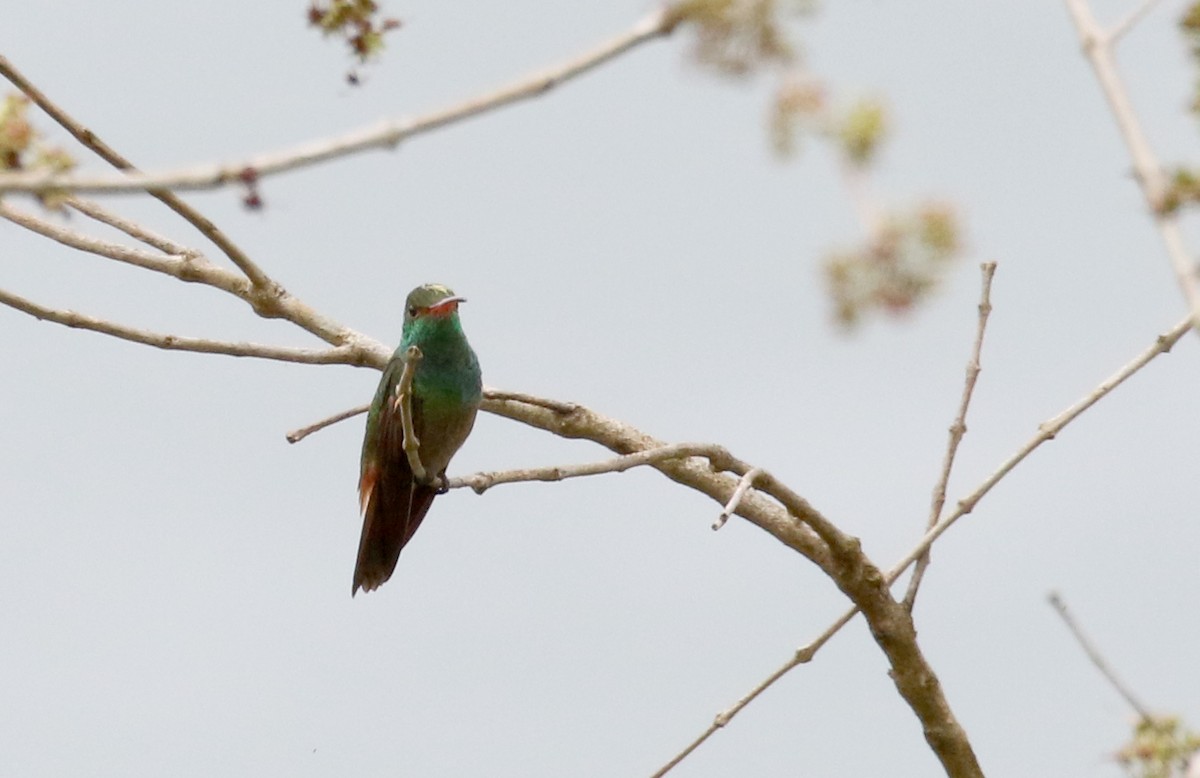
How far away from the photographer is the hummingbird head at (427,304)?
710cm

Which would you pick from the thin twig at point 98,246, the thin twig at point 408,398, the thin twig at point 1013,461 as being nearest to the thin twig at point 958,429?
the thin twig at point 1013,461

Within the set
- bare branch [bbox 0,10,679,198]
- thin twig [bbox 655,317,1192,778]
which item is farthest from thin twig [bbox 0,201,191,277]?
bare branch [bbox 0,10,679,198]

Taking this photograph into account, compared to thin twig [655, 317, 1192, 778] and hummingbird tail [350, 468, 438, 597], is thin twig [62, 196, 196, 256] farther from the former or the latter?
thin twig [655, 317, 1192, 778]

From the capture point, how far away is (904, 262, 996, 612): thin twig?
5707 millimetres

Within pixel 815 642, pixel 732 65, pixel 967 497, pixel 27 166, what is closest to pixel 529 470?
pixel 815 642

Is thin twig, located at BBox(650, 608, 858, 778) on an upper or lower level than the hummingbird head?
lower

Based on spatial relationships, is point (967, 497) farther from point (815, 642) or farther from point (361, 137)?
point (361, 137)

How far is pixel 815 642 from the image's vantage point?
5035mm

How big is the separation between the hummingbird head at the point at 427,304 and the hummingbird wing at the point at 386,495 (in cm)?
39

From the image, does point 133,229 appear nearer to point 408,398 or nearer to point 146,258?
point 146,258

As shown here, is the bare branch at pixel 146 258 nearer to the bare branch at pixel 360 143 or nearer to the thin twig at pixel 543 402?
the thin twig at pixel 543 402

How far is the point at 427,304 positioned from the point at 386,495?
860 mm

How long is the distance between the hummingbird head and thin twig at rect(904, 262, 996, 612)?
232 cm

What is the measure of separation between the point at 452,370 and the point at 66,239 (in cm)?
172
